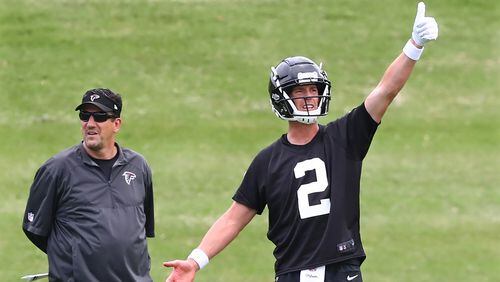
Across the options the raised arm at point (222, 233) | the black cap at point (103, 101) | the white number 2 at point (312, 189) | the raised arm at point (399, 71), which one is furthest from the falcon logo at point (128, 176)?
the raised arm at point (399, 71)

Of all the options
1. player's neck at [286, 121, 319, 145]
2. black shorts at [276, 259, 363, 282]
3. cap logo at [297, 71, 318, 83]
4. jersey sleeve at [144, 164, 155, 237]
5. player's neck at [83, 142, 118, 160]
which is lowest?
black shorts at [276, 259, 363, 282]

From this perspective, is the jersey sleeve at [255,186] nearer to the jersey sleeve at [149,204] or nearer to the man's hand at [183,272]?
the man's hand at [183,272]

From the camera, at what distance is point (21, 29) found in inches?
618

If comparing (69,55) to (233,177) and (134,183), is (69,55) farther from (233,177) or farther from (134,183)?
(134,183)

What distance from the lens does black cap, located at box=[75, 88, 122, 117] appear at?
775 centimetres

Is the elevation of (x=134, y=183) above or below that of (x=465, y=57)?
below

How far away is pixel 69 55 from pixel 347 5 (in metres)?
4.66

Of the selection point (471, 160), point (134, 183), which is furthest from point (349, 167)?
point (471, 160)

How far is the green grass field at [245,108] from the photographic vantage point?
12320mm

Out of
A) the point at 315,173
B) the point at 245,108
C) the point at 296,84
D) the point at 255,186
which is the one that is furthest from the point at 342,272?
the point at 245,108

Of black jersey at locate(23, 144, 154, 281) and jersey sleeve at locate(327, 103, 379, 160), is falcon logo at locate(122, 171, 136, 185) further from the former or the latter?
jersey sleeve at locate(327, 103, 379, 160)

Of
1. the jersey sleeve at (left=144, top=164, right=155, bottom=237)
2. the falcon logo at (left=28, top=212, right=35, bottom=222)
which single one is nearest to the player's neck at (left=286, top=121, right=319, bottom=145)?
the jersey sleeve at (left=144, top=164, right=155, bottom=237)

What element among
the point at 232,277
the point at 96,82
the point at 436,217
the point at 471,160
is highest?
the point at 96,82

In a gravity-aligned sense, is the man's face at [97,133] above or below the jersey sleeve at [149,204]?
above
